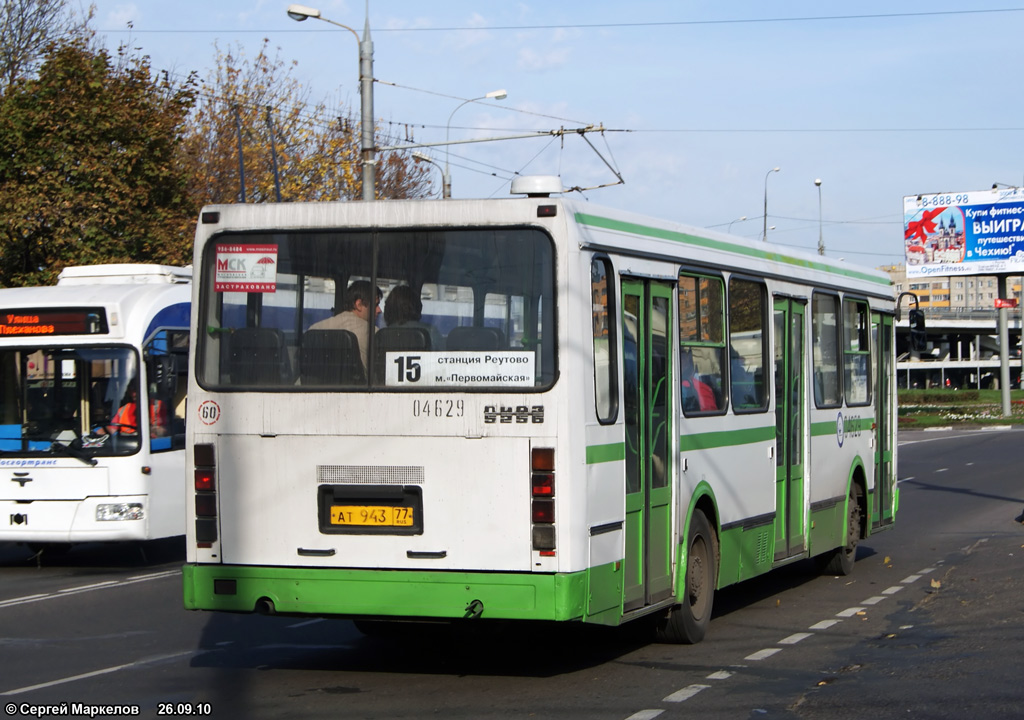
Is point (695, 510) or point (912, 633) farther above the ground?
point (695, 510)

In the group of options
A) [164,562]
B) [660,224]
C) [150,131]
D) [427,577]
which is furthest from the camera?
[150,131]

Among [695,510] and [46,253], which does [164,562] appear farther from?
[46,253]

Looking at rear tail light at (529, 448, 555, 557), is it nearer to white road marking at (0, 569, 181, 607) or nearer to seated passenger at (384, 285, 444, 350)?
seated passenger at (384, 285, 444, 350)

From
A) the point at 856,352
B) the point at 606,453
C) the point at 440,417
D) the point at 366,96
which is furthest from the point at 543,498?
the point at 366,96

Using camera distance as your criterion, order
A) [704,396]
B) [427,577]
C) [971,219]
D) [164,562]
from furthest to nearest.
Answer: [971,219] → [164,562] → [704,396] → [427,577]

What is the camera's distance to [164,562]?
16328 mm

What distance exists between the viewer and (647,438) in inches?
353

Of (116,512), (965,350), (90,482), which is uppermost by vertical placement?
(965,350)

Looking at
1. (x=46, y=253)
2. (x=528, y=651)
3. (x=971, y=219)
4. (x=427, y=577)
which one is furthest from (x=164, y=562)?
(x=971, y=219)

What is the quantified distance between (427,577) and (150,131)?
1907 cm

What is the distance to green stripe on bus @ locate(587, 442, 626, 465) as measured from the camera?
8008 mm

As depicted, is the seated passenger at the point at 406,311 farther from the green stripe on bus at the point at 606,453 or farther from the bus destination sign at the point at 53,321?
the bus destination sign at the point at 53,321

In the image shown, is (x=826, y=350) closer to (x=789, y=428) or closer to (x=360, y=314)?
(x=789, y=428)

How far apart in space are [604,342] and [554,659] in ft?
7.72
